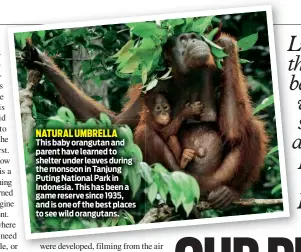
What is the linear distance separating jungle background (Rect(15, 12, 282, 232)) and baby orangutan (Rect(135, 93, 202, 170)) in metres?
0.07

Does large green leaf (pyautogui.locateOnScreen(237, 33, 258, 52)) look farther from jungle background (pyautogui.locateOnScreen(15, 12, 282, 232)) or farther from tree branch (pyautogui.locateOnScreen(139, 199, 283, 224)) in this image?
tree branch (pyautogui.locateOnScreen(139, 199, 283, 224))

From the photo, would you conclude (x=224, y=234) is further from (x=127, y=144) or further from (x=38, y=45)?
(x=38, y=45)

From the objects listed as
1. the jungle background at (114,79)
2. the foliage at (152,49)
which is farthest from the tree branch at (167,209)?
the foliage at (152,49)

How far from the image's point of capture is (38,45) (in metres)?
5.57

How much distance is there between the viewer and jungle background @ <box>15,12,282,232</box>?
5477 millimetres

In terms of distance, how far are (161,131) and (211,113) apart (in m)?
0.27

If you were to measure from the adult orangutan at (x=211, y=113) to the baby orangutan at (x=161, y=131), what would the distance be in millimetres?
24

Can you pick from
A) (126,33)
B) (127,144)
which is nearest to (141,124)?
(127,144)

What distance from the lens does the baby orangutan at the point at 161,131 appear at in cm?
550

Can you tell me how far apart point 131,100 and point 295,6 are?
953 mm

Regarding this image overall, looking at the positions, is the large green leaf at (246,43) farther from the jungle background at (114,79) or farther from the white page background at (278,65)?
the white page background at (278,65)

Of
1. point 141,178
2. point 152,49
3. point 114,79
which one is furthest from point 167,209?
point 152,49

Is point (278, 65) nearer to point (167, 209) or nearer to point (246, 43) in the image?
point (246, 43)

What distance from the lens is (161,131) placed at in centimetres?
550
